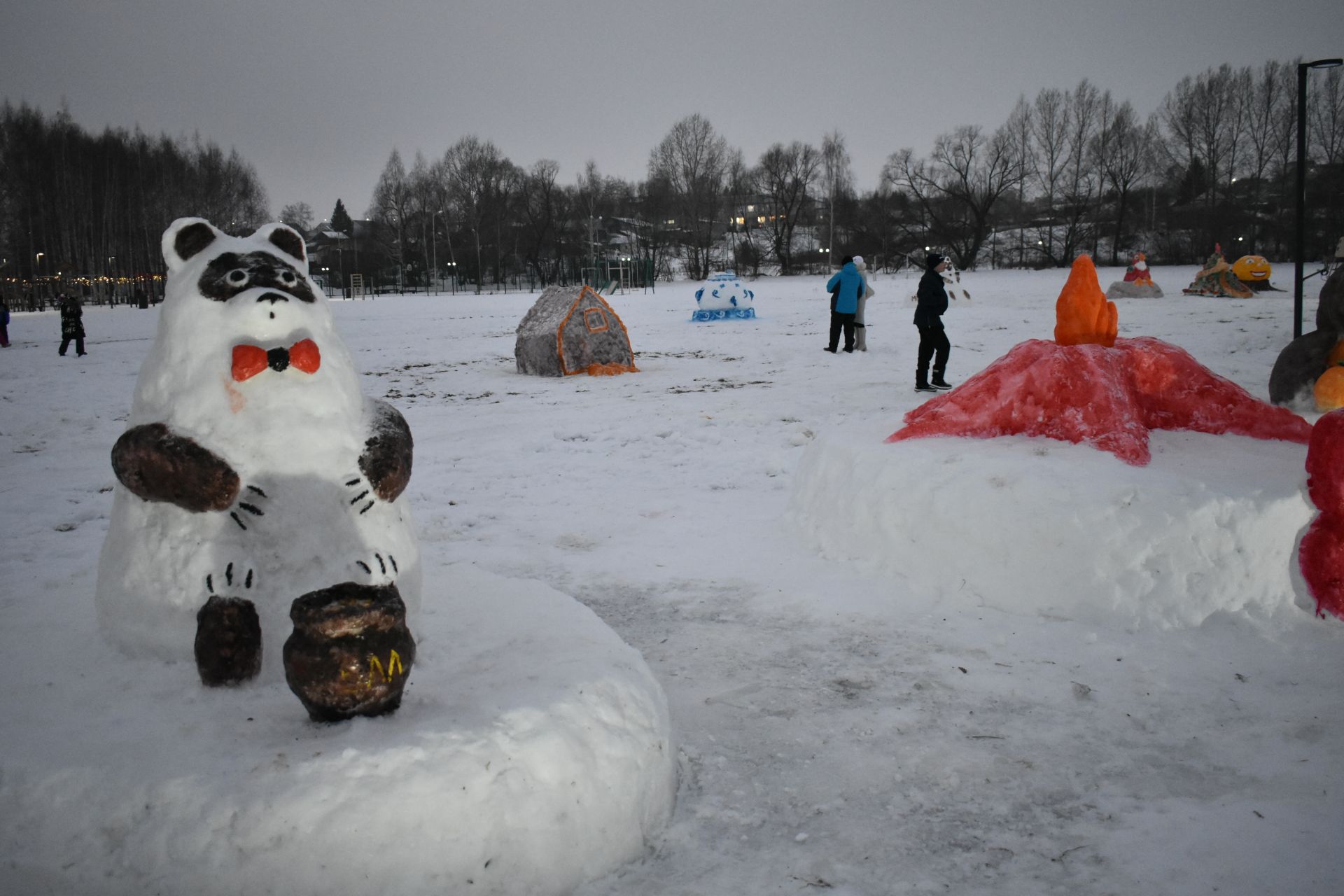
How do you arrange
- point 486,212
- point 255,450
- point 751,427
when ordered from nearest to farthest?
point 255,450 < point 751,427 < point 486,212

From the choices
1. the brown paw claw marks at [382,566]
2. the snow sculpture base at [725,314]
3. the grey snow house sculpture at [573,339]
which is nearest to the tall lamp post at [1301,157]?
the grey snow house sculpture at [573,339]

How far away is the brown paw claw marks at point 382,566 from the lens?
2521mm

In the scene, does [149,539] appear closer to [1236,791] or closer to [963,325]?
[1236,791]

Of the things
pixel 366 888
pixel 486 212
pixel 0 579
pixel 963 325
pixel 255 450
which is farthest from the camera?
pixel 486 212

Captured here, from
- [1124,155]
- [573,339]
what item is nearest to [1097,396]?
[573,339]

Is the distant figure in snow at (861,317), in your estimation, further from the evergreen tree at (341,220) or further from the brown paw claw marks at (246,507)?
the evergreen tree at (341,220)

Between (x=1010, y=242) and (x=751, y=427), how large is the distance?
47.6m

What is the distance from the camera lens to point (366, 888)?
198 centimetres

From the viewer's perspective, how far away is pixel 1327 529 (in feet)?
12.4

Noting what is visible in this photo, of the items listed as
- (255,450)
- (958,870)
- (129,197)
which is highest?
(129,197)

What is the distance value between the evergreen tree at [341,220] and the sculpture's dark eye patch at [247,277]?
76244 millimetres

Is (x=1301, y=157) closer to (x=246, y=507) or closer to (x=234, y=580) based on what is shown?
(x=246, y=507)

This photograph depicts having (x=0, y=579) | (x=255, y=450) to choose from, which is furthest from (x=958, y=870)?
(x=0, y=579)

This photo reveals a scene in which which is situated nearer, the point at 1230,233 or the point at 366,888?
the point at 366,888
